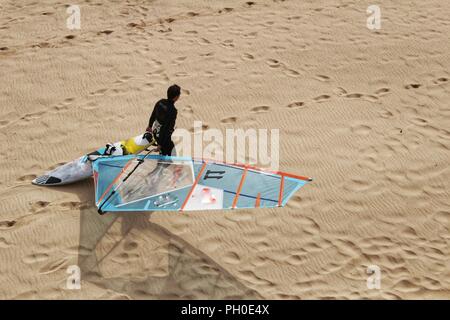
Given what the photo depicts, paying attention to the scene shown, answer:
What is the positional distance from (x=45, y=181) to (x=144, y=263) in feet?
7.37

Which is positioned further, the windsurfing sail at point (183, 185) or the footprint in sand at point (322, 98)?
the footprint in sand at point (322, 98)

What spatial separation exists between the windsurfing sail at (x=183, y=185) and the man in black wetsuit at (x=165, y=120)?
235 millimetres

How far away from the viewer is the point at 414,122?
930cm

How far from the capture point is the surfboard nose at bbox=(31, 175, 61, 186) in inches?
302

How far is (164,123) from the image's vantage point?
6.93 m

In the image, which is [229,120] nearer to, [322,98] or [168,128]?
[322,98]

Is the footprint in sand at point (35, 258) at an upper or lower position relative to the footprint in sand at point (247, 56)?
lower

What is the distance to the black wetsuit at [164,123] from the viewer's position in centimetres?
688

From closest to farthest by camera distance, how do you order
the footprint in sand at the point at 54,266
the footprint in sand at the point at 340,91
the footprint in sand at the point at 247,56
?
the footprint in sand at the point at 54,266, the footprint in sand at the point at 340,91, the footprint in sand at the point at 247,56

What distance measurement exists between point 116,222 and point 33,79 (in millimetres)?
4524

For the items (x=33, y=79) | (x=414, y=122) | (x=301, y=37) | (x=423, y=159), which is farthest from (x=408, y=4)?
(x=33, y=79)

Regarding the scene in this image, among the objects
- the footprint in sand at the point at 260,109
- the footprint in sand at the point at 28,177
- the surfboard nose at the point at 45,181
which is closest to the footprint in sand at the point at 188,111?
the footprint in sand at the point at 260,109

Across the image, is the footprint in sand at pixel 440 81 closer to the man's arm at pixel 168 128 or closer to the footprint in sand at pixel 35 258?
the man's arm at pixel 168 128

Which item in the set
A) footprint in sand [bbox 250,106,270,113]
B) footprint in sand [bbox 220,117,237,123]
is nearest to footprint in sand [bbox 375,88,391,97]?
footprint in sand [bbox 250,106,270,113]
